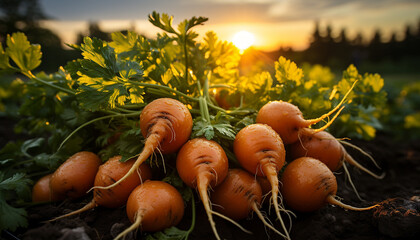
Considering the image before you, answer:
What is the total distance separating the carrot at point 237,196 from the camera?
192 cm

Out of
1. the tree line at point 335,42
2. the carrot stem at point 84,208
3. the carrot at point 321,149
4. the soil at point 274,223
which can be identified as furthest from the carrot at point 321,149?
the tree line at point 335,42

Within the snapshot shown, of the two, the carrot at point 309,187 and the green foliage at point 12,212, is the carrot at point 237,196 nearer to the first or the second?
the carrot at point 309,187

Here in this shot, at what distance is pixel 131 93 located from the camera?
2092 millimetres

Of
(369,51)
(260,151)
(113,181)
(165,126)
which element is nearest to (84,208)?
(113,181)

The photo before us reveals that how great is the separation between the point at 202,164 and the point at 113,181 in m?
0.65

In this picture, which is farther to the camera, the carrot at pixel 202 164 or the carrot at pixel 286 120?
the carrot at pixel 286 120

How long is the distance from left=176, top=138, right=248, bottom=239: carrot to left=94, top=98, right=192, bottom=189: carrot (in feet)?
0.31

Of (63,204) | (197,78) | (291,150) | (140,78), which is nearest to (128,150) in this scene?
(140,78)

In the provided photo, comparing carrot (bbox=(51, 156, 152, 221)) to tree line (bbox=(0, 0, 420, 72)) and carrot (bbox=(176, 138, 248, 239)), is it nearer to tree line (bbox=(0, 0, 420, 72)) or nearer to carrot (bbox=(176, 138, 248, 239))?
carrot (bbox=(176, 138, 248, 239))

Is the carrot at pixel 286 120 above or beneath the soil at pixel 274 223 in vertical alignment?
above

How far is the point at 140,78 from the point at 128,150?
57 cm

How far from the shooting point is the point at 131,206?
6.00ft

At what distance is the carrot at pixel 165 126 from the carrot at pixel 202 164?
0.09 metres

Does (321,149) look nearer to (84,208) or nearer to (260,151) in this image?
(260,151)
